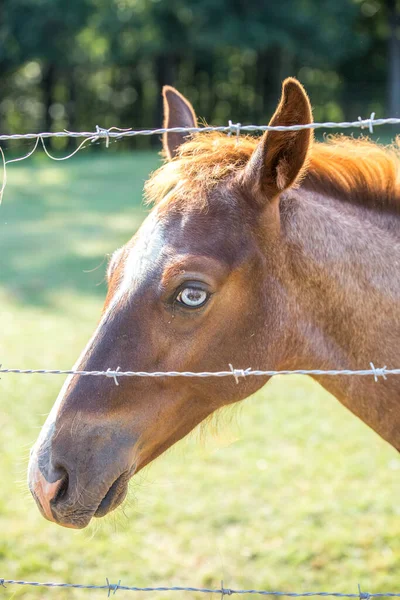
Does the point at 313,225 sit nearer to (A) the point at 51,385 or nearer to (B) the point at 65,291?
(A) the point at 51,385

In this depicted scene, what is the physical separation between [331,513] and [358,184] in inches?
114

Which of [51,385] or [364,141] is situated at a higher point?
[364,141]

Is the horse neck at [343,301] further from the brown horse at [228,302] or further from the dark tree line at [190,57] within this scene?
the dark tree line at [190,57]

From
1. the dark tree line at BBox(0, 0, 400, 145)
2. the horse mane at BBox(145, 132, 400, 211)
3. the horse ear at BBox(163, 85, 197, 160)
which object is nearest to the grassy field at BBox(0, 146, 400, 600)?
the horse mane at BBox(145, 132, 400, 211)

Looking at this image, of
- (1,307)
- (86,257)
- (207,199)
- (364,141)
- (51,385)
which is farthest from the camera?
(86,257)

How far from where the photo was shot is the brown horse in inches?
93.3

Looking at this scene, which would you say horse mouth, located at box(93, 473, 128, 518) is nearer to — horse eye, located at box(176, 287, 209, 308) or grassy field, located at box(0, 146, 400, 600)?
grassy field, located at box(0, 146, 400, 600)

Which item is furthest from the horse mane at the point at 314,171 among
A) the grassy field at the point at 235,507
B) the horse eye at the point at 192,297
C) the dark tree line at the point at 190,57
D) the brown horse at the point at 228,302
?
the dark tree line at the point at 190,57

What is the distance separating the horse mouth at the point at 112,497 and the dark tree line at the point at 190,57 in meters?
29.5

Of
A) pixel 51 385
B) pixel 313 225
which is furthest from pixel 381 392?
pixel 51 385

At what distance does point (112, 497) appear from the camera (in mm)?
2391

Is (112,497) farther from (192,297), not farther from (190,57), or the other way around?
(190,57)

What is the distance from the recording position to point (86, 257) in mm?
12891

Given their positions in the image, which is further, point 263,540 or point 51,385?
point 51,385
